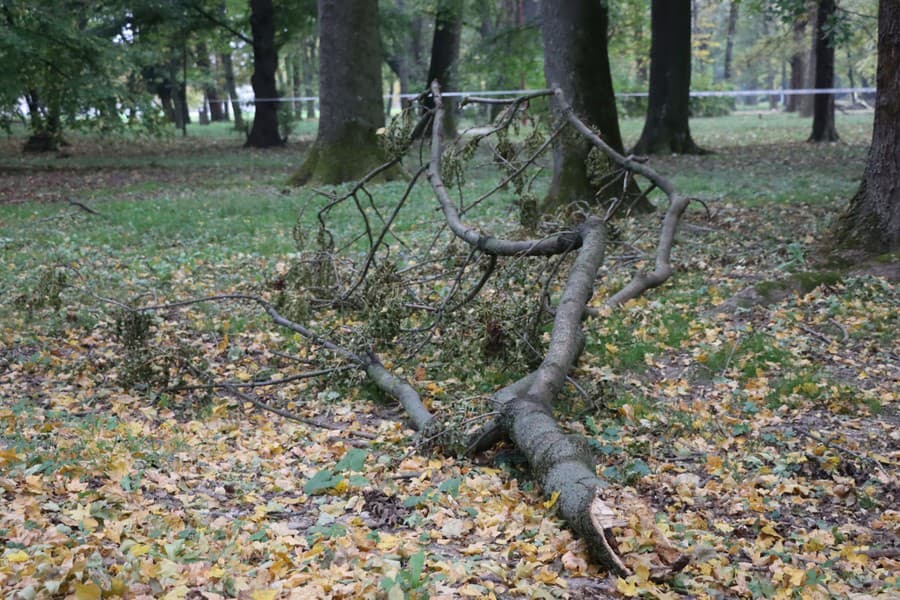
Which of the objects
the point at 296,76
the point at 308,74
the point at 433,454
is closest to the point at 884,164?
the point at 433,454

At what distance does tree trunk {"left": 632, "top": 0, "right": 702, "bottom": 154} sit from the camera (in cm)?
1769

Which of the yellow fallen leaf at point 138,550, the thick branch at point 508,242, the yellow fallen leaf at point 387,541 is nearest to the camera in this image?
the yellow fallen leaf at point 138,550

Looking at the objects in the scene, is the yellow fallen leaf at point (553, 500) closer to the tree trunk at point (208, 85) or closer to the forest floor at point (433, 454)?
the forest floor at point (433, 454)

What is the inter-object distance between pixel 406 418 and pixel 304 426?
2.07 ft

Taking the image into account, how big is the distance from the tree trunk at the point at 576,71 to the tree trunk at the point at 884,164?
Answer: 3252mm

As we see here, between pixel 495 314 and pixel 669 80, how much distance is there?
13586mm

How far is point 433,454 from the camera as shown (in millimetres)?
4719

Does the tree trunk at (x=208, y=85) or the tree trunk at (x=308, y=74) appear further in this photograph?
the tree trunk at (x=308, y=74)

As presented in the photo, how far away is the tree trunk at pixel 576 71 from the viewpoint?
10141 millimetres

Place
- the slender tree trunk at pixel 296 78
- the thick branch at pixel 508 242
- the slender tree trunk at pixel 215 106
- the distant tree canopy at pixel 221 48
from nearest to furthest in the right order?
the thick branch at pixel 508 242 → the distant tree canopy at pixel 221 48 → the slender tree trunk at pixel 296 78 → the slender tree trunk at pixel 215 106

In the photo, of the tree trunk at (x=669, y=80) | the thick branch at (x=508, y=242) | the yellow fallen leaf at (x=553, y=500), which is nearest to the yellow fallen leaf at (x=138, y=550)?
the yellow fallen leaf at (x=553, y=500)

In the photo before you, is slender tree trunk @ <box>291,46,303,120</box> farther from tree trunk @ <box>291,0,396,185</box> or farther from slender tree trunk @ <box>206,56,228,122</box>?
tree trunk @ <box>291,0,396,185</box>

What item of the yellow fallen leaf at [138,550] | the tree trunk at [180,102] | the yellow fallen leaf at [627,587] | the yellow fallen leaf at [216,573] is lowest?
the yellow fallen leaf at [627,587]

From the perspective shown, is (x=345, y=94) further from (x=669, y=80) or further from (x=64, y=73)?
(x=669, y=80)
